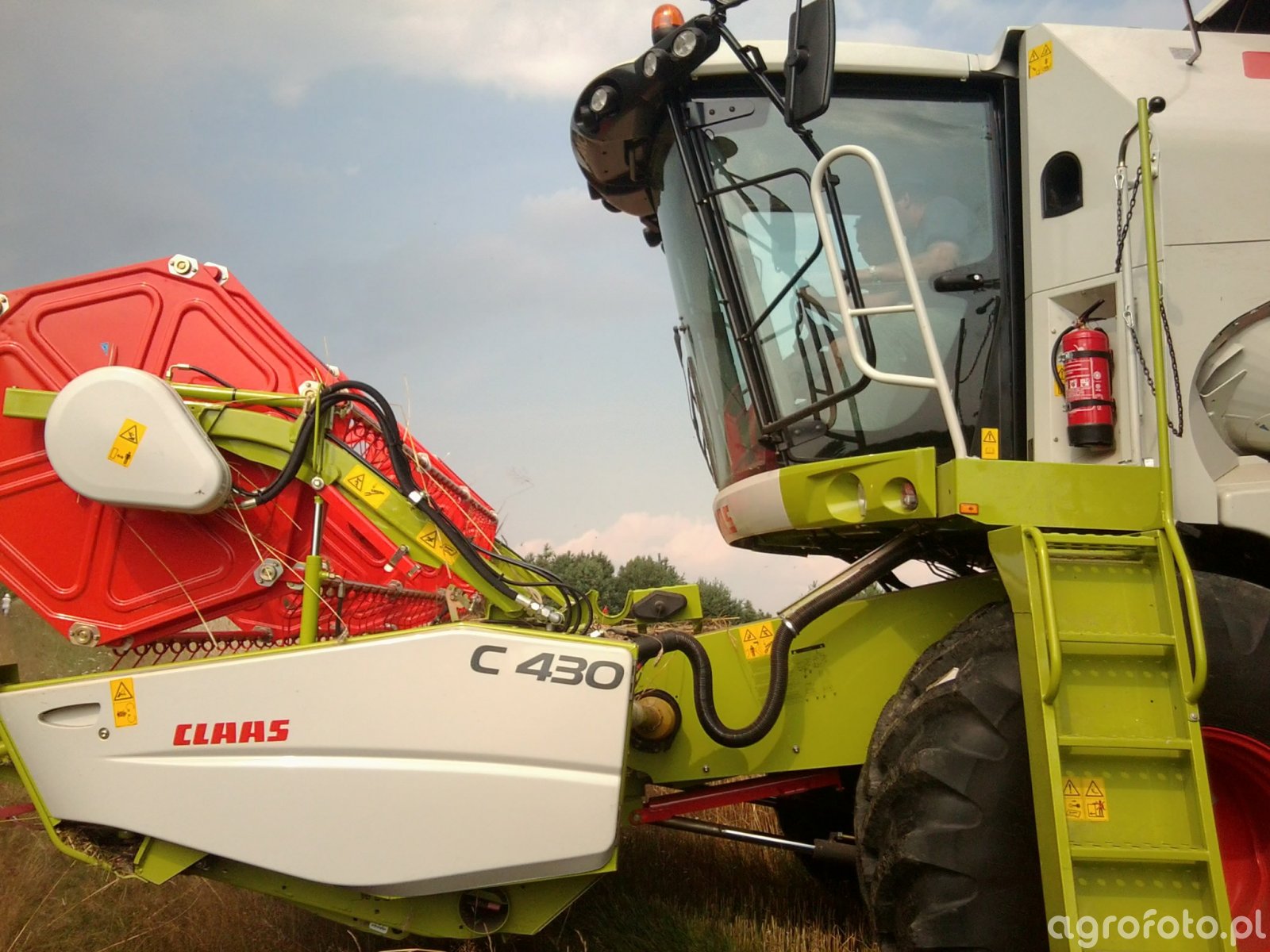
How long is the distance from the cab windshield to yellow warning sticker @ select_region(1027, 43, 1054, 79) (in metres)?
0.16

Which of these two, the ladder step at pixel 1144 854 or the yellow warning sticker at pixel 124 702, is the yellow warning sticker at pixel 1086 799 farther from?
the yellow warning sticker at pixel 124 702

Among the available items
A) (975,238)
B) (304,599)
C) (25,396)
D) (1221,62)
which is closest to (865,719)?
(975,238)

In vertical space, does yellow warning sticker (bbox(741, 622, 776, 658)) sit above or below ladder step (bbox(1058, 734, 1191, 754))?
above

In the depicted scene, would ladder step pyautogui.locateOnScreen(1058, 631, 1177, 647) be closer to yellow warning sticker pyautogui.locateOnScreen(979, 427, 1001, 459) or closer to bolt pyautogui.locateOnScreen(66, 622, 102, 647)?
yellow warning sticker pyautogui.locateOnScreen(979, 427, 1001, 459)

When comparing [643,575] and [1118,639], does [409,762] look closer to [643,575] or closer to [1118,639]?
[1118,639]

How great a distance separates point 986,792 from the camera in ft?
7.75

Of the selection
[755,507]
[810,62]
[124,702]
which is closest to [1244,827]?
[755,507]

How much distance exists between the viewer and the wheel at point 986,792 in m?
2.33

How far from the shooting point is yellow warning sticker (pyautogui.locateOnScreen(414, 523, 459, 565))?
130 inches

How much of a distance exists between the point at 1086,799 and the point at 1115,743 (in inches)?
5.6

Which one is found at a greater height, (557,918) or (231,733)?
(231,733)

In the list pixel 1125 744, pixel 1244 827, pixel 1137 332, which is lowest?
pixel 1244 827

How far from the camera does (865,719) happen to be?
9.82ft

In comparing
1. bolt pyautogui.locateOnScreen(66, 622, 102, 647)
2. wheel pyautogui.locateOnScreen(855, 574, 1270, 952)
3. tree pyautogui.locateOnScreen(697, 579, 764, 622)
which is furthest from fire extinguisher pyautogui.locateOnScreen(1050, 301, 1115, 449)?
tree pyautogui.locateOnScreen(697, 579, 764, 622)
